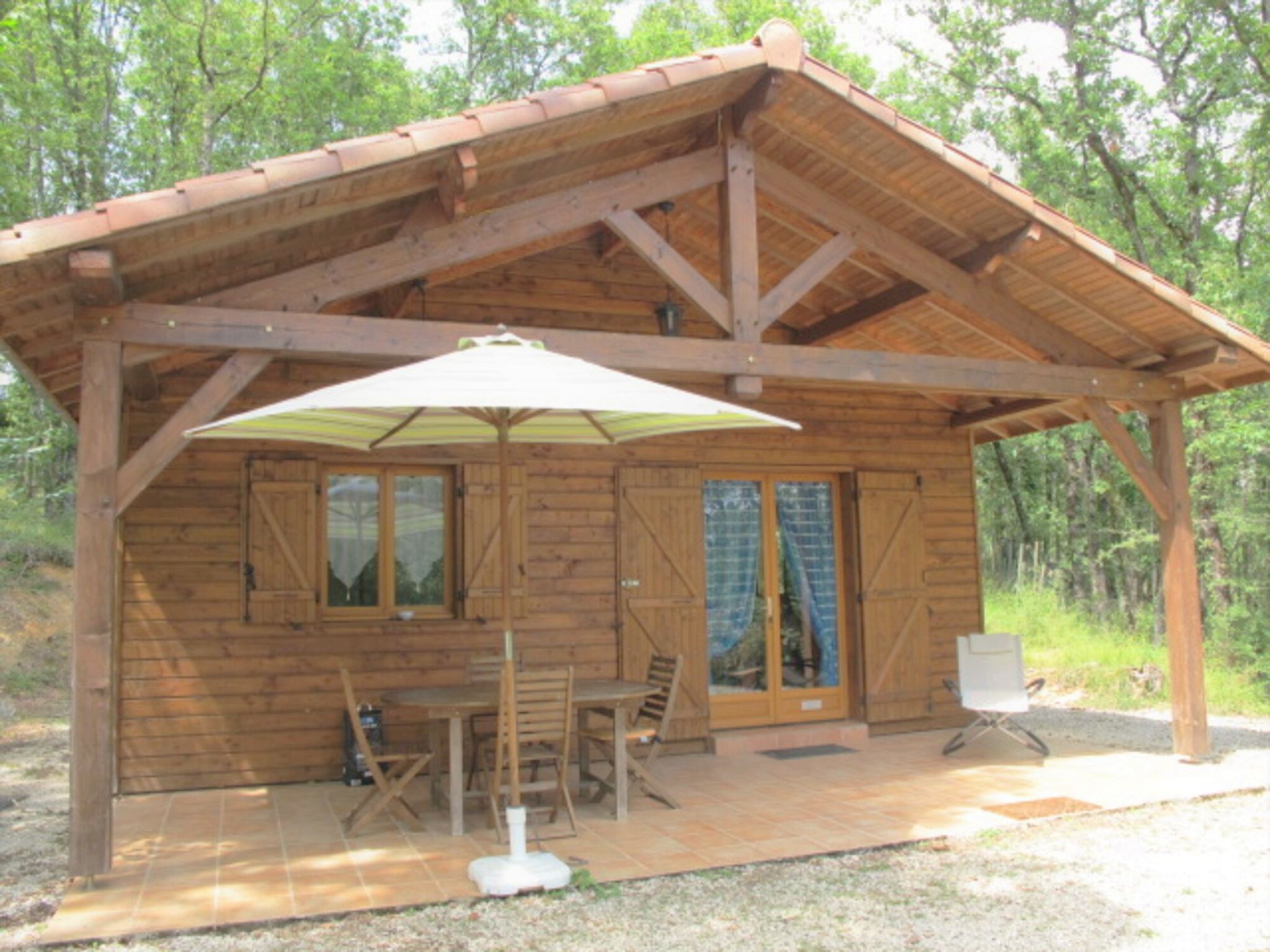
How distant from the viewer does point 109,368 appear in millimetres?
4484

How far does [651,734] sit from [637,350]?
2.00 meters

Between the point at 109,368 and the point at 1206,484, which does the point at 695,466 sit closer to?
the point at 109,368

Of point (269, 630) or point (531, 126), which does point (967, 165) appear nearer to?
point (531, 126)

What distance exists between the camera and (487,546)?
22.3ft

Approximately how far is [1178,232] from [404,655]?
1267cm

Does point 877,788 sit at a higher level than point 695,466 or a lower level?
lower

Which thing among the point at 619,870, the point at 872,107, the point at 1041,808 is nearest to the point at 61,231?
the point at 619,870

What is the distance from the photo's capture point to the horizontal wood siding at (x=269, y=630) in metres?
6.20

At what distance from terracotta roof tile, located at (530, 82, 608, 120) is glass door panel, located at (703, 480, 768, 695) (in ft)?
11.4

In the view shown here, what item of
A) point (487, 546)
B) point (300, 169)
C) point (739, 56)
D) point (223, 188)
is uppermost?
point (739, 56)

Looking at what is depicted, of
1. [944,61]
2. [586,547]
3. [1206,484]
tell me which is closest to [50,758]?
[586,547]

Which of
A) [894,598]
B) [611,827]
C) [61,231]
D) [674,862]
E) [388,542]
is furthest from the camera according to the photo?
[894,598]

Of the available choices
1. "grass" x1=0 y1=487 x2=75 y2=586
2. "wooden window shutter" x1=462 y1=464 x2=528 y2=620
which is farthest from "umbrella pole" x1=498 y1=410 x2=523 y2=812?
"grass" x1=0 y1=487 x2=75 y2=586

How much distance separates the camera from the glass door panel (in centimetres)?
767
